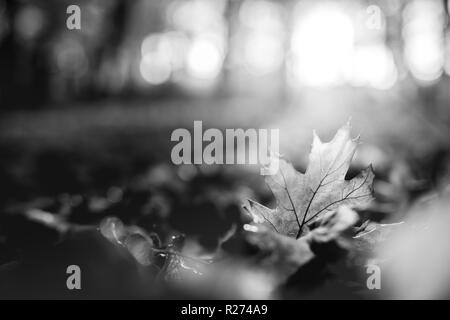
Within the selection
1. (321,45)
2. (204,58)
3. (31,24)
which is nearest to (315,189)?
(321,45)

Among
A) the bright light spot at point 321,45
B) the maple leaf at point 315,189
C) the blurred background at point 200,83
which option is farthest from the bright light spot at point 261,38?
the maple leaf at point 315,189

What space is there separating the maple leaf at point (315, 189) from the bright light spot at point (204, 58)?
71.3ft

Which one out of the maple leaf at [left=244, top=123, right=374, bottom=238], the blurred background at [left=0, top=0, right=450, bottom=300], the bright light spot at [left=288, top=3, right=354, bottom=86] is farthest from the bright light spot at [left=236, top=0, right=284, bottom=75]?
the maple leaf at [left=244, top=123, right=374, bottom=238]

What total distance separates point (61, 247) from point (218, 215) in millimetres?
333

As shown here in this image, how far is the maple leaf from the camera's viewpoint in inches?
24.7

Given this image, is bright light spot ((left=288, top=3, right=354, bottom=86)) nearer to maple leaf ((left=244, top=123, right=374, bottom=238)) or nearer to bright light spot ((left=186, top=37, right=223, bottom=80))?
bright light spot ((left=186, top=37, right=223, bottom=80))

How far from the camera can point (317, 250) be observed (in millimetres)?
542

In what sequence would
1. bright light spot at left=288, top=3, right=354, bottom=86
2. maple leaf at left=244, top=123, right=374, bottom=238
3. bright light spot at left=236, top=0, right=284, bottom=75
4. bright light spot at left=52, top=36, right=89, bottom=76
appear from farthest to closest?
bright light spot at left=52, top=36, right=89, bottom=76, bright light spot at left=236, top=0, right=284, bottom=75, bright light spot at left=288, top=3, right=354, bottom=86, maple leaf at left=244, top=123, right=374, bottom=238

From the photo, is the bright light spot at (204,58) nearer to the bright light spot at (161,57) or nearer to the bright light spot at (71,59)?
the bright light spot at (161,57)

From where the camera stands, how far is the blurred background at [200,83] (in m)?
1.81

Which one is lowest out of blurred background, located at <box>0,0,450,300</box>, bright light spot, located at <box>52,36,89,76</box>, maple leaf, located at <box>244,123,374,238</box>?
maple leaf, located at <box>244,123,374,238</box>

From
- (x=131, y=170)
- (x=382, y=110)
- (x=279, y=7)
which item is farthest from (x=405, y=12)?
(x=131, y=170)

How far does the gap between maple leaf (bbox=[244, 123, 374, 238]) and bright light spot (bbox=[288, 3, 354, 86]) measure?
13.1 meters
